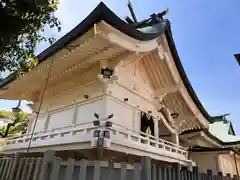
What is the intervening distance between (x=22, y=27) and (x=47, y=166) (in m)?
2.26

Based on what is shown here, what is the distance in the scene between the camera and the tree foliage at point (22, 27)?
3.14 meters

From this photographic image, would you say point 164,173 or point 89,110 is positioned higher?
point 89,110

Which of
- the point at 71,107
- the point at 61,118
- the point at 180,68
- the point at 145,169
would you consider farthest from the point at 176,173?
the point at 180,68

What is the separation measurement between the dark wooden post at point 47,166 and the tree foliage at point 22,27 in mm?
1975

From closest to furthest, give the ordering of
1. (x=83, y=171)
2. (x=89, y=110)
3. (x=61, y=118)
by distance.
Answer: (x=83, y=171)
(x=89, y=110)
(x=61, y=118)

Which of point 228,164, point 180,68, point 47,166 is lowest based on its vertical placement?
point 47,166

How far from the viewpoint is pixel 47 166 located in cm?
256

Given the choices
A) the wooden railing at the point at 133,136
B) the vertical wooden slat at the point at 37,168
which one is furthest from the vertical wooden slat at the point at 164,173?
the wooden railing at the point at 133,136

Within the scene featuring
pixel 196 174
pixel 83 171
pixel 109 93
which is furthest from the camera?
pixel 109 93

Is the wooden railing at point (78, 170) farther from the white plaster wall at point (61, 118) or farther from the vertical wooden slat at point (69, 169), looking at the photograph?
the white plaster wall at point (61, 118)

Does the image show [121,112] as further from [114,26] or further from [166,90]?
[114,26]

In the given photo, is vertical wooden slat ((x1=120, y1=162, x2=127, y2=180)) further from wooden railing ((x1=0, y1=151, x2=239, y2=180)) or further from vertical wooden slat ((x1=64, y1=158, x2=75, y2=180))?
vertical wooden slat ((x1=64, y1=158, x2=75, y2=180))

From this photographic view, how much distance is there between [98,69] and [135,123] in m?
2.36

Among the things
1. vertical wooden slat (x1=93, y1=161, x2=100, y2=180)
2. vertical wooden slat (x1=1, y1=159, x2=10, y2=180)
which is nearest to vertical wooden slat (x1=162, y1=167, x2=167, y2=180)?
vertical wooden slat (x1=93, y1=161, x2=100, y2=180)
